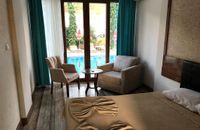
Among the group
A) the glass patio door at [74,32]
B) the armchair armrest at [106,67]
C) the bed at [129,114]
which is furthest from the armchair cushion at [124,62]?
the bed at [129,114]

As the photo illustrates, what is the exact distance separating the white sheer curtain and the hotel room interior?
0.02 metres

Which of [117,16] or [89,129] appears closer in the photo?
[89,129]

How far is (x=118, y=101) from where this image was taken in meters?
2.15

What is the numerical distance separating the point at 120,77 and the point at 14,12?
2411 millimetres

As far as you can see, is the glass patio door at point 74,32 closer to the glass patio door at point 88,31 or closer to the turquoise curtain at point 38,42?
the glass patio door at point 88,31

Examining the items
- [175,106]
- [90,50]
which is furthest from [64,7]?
[175,106]

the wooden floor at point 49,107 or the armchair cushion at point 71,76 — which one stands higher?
the armchair cushion at point 71,76

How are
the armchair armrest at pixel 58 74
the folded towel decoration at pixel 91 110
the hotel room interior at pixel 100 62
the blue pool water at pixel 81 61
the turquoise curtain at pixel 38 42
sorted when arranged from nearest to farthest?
the folded towel decoration at pixel 91 110
the hotel room interior at pixel 100 62
the armchair armrest at pixel 58 74
the turquoise curtain at pixel 38 42
the blue pool water at pixel 81 61

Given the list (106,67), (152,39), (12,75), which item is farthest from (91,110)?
(152,39)

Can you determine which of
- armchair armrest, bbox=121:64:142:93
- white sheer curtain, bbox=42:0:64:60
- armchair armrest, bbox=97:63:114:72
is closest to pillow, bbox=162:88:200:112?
armchair armrest, bbox=121:64:142:93

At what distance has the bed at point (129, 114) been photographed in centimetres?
161

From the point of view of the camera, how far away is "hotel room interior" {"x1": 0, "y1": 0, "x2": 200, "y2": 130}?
190 centimetres

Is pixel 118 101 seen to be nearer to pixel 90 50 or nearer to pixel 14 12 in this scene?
pixel 14 12

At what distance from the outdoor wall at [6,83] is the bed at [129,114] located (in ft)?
2.53
